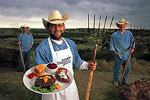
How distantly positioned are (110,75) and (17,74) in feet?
16.5

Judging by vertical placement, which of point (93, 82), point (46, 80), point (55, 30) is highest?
point (55, 30)

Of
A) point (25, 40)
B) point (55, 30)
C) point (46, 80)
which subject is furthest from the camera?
point (25, 40)

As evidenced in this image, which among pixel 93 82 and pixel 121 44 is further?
pixel 93 82

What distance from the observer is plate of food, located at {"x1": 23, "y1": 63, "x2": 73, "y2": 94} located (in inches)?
68.9

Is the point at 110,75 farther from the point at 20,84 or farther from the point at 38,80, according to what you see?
the point at 38,80

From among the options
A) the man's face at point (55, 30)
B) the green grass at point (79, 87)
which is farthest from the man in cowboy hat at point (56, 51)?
the green grass at point (79, 87)

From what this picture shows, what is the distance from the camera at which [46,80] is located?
1.84 metres

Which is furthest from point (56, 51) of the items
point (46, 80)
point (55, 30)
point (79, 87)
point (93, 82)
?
point (93, 82)

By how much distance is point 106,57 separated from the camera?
9.95m

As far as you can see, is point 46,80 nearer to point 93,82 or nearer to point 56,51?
point 56,51

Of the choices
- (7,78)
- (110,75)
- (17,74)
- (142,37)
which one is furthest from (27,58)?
(142,37)

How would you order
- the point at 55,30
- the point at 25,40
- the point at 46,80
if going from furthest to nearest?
the point at 25,40, the point at 55,30, the point at 46,80

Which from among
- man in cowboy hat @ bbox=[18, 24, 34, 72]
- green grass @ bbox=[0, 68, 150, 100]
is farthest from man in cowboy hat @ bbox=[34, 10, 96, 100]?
man in cowboy hat @ bbox=[18, 24, 34, 72]

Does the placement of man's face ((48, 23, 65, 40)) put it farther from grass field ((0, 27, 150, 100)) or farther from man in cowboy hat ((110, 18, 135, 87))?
man in cowboy hat ((110, 18, 135, 87))
